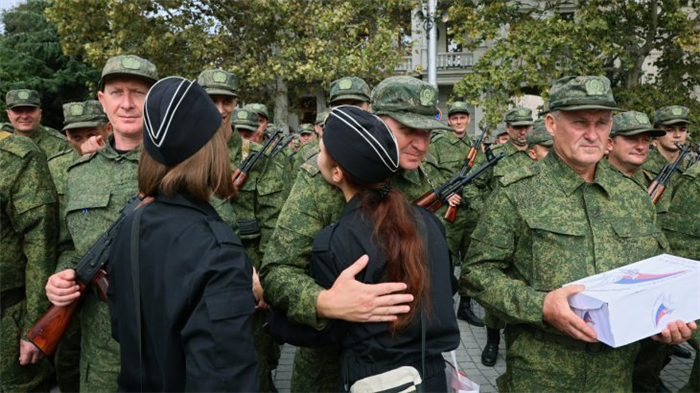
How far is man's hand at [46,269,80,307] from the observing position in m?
2.56

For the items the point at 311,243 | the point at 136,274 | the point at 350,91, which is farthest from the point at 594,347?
the point at 350,91

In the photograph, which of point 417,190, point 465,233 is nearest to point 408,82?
point 417,190

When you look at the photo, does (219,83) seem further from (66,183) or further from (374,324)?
(374,324)

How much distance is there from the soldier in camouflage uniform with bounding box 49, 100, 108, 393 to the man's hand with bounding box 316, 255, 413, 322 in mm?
1725

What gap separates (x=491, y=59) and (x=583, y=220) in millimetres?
11238

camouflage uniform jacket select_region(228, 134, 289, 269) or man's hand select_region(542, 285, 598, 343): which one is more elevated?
camouflage uniform jacket select_region(228, 134, 289, 269)

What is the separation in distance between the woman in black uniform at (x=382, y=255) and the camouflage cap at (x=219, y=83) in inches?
83.2

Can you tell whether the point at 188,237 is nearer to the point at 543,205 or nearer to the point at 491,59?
the point at 543,205

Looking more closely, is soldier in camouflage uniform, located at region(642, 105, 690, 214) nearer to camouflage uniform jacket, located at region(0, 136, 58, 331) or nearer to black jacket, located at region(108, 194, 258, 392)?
black jacket, located at region(108, 194, 258, 392)

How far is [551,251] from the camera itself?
8.46ft

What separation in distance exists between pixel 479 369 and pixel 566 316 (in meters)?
3.38

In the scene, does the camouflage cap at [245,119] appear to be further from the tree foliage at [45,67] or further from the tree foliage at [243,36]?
the tree foliage at [45,67]

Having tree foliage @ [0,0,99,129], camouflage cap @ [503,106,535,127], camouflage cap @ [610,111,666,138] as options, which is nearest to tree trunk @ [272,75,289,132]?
tree foliage @ [0,0,99,129]

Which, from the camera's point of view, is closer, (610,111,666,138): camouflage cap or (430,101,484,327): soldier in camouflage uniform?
(610,111,666,138): camouflage cap
